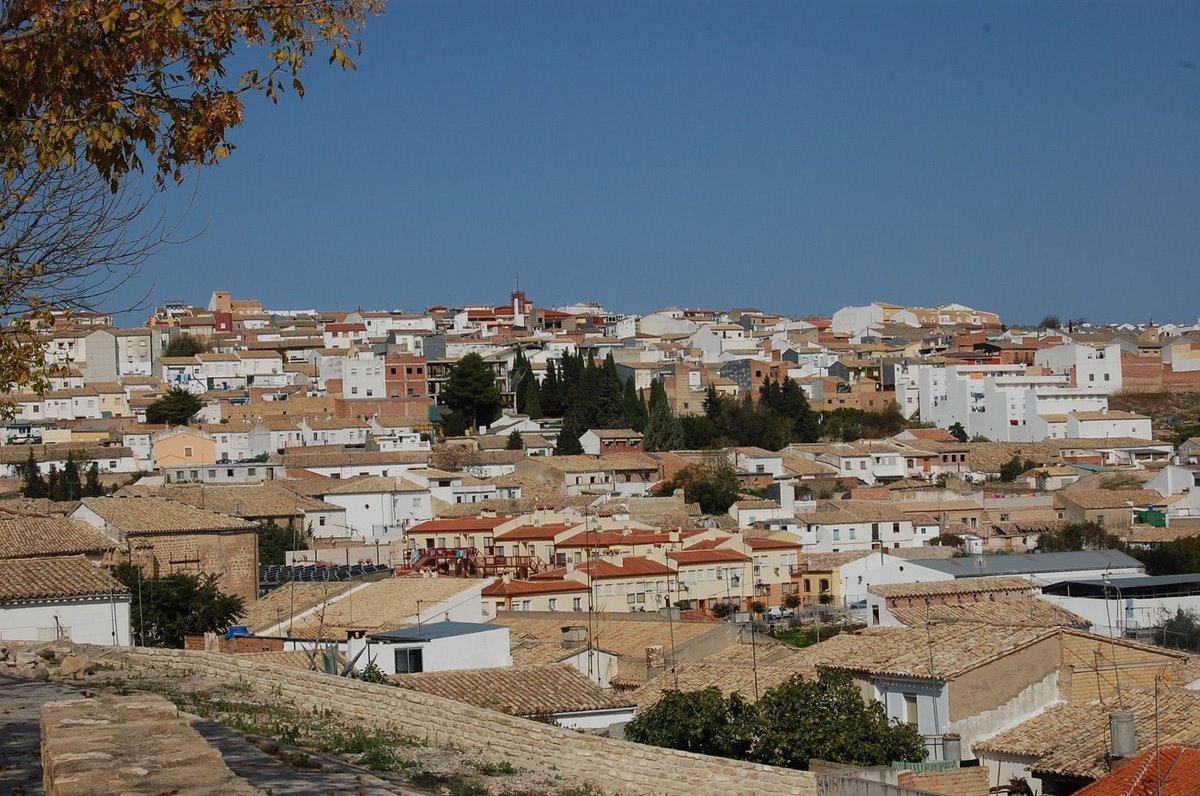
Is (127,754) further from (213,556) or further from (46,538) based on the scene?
(213,556)

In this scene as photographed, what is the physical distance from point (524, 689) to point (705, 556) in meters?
21.3

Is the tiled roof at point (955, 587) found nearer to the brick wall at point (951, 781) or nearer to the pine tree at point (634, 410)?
the brick wall at point (951, 781)

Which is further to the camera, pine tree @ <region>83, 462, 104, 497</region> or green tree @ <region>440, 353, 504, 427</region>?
green tree @ <region>440, 353, 504, 427</region>

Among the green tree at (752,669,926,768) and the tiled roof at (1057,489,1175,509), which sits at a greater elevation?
the green tree at (752,669,926,768)

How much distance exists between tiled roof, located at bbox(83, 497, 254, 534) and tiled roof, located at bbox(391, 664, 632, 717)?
10.5 metres

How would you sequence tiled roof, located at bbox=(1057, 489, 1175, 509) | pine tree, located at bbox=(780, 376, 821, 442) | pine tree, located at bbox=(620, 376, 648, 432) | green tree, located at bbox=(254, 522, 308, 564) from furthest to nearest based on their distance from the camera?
pine tree, located at bbox=(780, 376, 821, 442), pine tree, located at bbox=(620, 376, 648, 432), tiled roof, located at bbox=(1057, 489, 1175, 509), green tree, located at bbox=(254, 522, 308, 564)

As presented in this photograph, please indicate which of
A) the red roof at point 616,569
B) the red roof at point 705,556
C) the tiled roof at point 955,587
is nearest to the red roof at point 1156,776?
the tiled roof at point 955,587

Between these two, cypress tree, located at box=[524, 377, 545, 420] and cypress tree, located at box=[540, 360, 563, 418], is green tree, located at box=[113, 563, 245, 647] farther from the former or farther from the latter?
cypress tree, located at box=[540, 360, 563, 418]

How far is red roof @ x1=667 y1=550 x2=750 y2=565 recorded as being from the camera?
3581cm

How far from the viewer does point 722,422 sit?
69.7m

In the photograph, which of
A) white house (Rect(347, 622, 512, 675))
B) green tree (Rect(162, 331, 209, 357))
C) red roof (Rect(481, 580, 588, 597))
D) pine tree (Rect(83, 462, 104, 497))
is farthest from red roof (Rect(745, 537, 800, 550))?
green tree (Rect(162, 331, 209, 357))

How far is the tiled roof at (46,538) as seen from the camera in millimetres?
19406

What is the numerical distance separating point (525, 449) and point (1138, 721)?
48.6 m

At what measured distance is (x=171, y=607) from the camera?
2003cm
